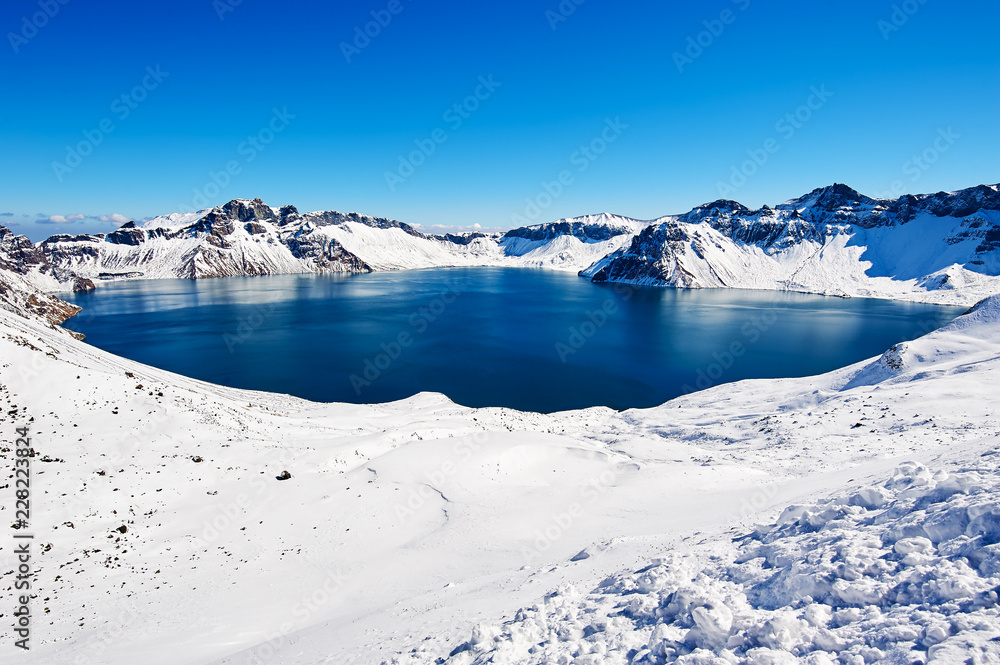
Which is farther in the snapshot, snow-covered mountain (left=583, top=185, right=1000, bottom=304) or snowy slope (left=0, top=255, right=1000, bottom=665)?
snow-covered mountain (left=583, top=185, right=1000, bottom=304)

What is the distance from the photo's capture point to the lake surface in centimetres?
5134

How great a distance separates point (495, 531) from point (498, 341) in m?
58.9

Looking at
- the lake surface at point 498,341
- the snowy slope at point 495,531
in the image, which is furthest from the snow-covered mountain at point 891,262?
the snowy slope at point 495,531

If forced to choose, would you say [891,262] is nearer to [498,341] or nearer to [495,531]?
[498,341]

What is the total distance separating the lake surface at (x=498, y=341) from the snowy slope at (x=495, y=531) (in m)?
18.4

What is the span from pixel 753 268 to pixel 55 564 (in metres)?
230

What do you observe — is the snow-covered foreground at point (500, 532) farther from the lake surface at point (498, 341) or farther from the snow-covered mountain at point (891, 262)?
the snow-covered mountain at point (891, 262)

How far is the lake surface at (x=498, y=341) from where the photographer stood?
51.3 meters

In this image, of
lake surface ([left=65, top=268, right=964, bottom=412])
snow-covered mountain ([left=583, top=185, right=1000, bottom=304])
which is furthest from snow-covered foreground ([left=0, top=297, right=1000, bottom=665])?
snow-covered mountain ([left=583, top=185, right=1000, bottom=304])

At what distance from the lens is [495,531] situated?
57.0 feet

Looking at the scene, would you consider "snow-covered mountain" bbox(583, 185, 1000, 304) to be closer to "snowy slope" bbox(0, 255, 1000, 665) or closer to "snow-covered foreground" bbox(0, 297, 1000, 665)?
"snow-covered foreground" bbox(0, 297, 1000, 665)

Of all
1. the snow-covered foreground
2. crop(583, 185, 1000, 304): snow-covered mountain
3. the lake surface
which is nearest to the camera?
the snow-covered foreground

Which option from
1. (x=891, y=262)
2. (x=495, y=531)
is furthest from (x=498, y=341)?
(x=891, y=262)

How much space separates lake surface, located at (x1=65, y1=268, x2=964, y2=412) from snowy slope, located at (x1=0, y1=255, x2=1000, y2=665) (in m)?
18.4
